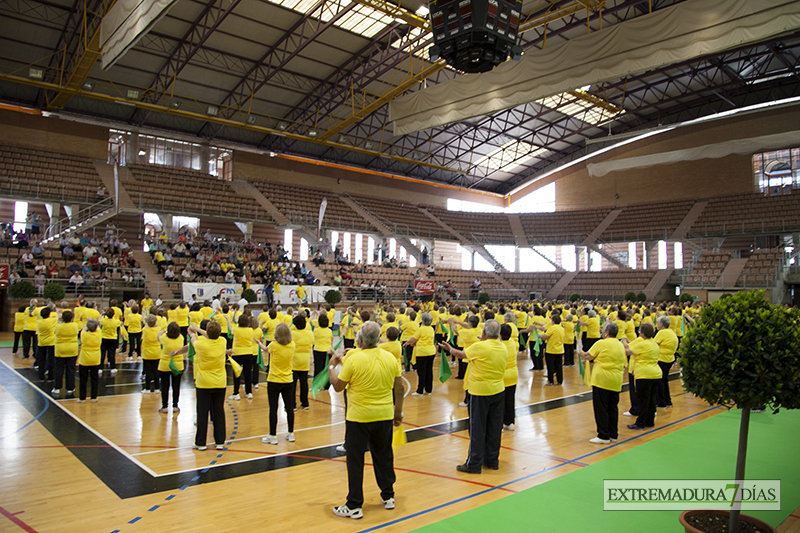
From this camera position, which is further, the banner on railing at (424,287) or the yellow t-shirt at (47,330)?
the banner on railing at (424,287)

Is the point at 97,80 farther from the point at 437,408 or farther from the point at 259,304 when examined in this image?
the point at 437,408

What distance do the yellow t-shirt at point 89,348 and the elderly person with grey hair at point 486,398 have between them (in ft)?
22.4

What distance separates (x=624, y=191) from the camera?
130ft

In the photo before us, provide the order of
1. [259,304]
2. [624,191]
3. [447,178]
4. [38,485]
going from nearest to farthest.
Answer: [38,485] → [259,304] → [624,191] → [447,178]

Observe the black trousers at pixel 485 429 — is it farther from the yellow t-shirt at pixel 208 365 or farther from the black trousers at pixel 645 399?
the yellow t-shirt at pixel 208 365

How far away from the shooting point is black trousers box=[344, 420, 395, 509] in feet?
15.3

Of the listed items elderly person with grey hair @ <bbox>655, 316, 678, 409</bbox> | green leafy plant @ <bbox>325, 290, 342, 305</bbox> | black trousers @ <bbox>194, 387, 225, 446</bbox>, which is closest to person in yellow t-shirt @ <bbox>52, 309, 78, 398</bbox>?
black trousers @ <bbox>194, 387, 225, 446</bbox>

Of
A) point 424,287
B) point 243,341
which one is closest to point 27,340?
point 243,341

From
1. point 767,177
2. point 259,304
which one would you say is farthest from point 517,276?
point 259,304

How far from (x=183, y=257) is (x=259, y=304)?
5.17m

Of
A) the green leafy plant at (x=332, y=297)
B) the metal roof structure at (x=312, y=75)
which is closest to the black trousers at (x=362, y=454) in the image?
the metal roof structure at (x=312, y=75)

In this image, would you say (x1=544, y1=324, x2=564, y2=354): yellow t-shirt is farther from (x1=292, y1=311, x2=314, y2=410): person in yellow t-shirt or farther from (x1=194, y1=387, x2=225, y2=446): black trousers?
(x1=194, y1=387, x2=225, y2=446): black trousers

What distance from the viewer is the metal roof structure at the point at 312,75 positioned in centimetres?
2089

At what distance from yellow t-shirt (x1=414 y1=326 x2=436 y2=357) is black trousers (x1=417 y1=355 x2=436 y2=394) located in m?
0.12
